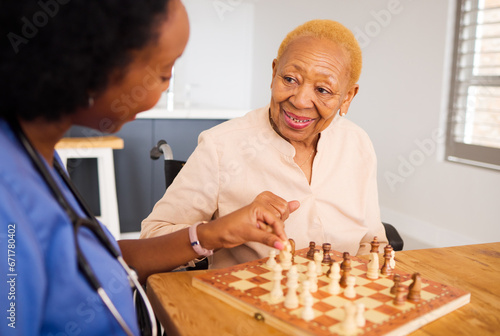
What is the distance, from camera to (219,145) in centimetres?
174

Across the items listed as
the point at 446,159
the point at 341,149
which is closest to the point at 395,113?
the point at 446,159

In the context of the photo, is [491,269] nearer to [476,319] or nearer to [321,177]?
[476,319]

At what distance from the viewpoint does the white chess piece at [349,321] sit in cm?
95

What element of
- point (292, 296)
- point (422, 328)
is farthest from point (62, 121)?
point (422, 328)

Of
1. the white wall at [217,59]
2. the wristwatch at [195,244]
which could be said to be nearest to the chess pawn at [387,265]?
the wristwatch at [195,244]

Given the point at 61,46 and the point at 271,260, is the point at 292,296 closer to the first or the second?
the point at 271,260

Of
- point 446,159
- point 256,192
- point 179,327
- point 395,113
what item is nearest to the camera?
point 179,327

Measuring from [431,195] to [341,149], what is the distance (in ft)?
6.90

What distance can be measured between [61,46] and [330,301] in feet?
2.50

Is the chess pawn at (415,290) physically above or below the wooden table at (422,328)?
above
